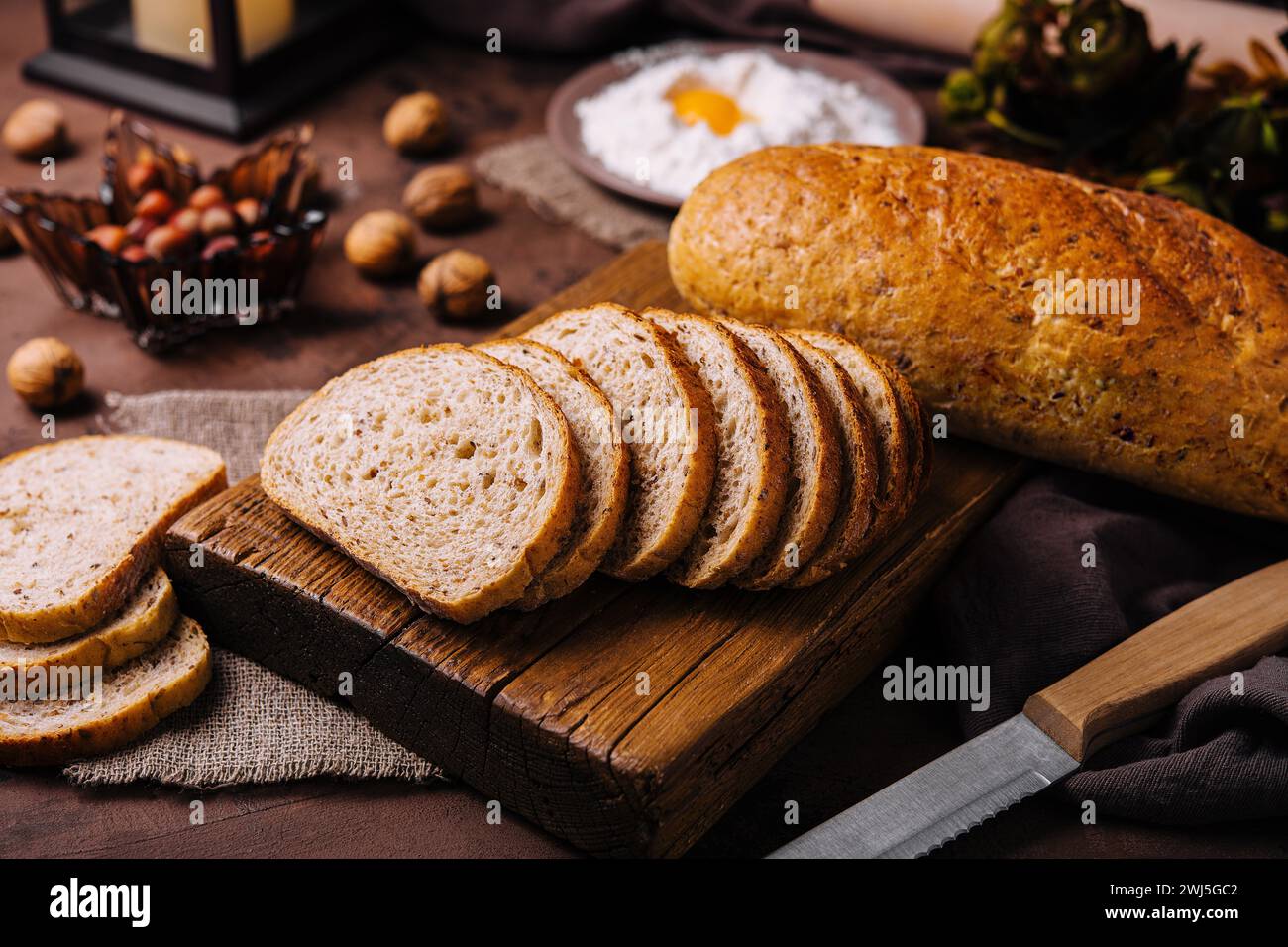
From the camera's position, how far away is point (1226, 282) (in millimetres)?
2910

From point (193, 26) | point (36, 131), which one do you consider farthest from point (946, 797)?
point (36, 131)

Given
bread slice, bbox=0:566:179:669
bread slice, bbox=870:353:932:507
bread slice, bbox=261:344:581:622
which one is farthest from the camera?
bread slice, bbox=870:353:932:507

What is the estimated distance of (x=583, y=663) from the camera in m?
2.45

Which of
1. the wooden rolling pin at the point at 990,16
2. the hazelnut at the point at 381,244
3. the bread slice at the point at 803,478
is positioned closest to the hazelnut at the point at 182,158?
the hazelnut at the point at 381,244

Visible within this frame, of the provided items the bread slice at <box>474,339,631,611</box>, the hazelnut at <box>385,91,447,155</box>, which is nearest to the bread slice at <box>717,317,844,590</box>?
the bread slice at <box>474,339,631,611</box>

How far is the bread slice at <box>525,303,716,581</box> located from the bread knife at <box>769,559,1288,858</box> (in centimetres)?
62

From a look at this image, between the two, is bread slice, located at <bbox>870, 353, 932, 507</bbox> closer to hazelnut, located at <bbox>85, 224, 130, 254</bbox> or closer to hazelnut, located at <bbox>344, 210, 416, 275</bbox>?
hazelnut, located at <bbox>344, 210, 416, 275</bbox>

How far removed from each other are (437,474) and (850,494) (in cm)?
84

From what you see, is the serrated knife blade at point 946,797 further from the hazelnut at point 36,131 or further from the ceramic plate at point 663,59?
the hazelnut at point 36,131

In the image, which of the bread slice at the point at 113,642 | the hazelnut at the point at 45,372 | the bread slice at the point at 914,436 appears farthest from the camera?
the hazelnut at the point at 45,372

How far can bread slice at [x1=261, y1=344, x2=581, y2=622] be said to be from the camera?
8.07 ft

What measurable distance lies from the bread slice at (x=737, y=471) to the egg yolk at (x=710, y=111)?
1.98 m

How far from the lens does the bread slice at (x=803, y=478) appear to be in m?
2.52

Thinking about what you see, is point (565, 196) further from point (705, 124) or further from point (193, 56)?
point (193, 56)
